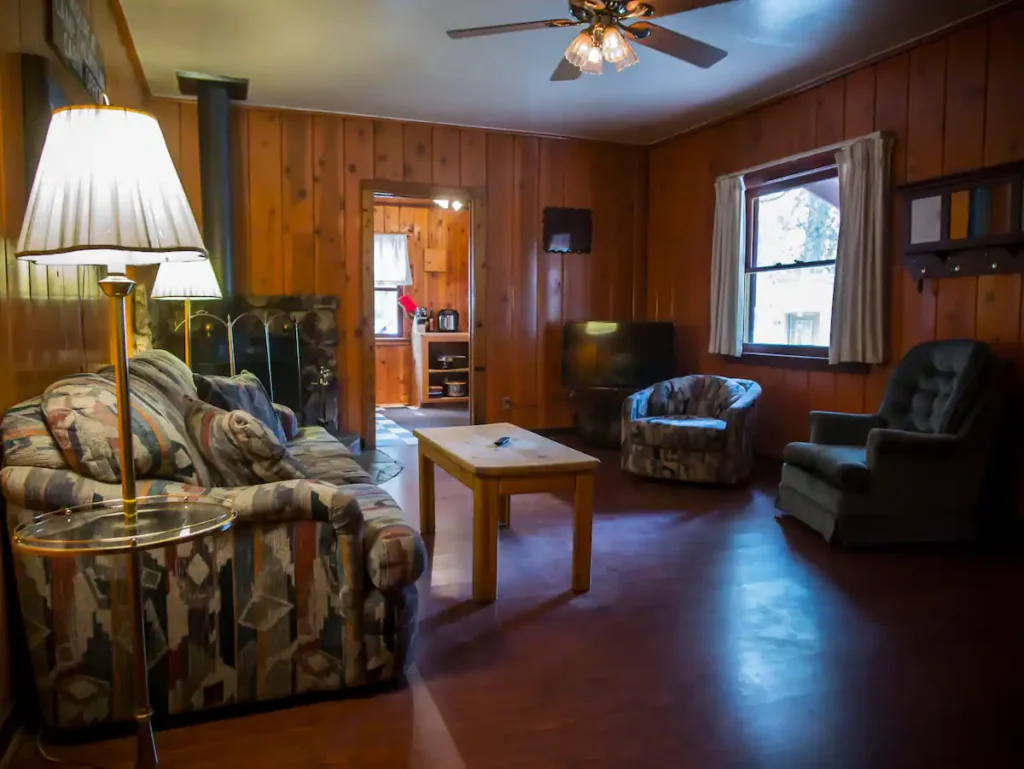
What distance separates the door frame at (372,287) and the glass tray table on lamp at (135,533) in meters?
4.20

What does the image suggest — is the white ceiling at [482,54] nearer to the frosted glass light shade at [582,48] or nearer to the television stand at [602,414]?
the frosted glass light shade at [582,48]

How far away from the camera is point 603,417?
604cm

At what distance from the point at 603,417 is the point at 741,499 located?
1790mm

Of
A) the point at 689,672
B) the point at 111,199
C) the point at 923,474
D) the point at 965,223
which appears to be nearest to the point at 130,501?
the point at 111,199

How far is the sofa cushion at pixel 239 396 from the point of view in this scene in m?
3.07

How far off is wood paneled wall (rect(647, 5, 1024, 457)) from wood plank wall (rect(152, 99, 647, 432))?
651 mm

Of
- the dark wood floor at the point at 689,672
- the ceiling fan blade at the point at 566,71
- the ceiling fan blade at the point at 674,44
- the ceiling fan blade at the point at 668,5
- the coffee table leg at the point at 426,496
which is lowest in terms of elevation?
the dark wood floor at the point at 689,672

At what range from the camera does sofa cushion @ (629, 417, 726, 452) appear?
4609mm

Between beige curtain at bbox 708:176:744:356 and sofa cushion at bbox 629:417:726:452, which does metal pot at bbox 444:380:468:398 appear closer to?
beige curtain at bbox 708:176:744:356

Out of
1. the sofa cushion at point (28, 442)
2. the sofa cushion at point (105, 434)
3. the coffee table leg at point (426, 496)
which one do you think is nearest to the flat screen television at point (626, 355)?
the coffee table leg at point (426, 496)

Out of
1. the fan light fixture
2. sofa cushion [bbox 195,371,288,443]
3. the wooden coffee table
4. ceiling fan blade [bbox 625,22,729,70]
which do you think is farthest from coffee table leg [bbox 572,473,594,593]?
ceiling fan blade [bbox 625,22,729,70]

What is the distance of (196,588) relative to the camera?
1890mm

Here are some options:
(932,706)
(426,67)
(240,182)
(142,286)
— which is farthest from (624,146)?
(932,706)

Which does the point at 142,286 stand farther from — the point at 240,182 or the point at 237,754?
the point at 237,754
